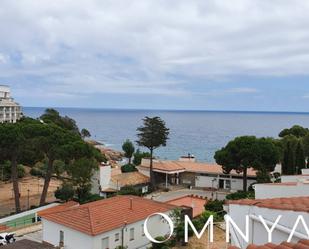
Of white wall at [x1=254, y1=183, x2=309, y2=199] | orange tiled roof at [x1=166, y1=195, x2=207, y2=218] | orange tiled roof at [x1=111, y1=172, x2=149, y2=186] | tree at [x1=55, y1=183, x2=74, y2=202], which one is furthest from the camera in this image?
orange tiled roof at [x1=111, y1=172, x2=149, y2=186]

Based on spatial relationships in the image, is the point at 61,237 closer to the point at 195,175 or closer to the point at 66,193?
the point at 66,193

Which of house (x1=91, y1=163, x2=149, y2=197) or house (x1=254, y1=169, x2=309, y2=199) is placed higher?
house (x1=254, y1=169, x2=309, y2=199)

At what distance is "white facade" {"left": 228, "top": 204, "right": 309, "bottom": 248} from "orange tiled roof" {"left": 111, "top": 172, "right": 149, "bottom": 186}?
32.6 m

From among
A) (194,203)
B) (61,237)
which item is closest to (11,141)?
(61,237)

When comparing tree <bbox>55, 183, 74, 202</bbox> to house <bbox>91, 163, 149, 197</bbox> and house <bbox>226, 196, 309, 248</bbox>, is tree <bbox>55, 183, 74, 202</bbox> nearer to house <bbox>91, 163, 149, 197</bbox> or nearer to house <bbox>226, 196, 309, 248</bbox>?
house <bbox>91, 163, 149, 197</bbox>

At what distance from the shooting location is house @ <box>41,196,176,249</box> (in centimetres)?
1892

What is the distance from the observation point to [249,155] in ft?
120

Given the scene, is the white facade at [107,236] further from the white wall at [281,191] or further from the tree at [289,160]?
the tree at [289,160]

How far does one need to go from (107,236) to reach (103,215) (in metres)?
1.40

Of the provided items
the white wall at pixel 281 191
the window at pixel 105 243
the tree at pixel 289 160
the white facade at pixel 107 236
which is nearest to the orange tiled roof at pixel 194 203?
the white facade at pixel 107 236

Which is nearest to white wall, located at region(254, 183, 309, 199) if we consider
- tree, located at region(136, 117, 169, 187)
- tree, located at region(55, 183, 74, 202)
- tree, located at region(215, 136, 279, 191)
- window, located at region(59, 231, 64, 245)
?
window, located at region(59, 231, 64, 245)

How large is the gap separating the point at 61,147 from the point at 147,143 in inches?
659

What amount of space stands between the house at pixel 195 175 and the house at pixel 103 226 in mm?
21273

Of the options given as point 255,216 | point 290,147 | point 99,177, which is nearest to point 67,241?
point 255,216
